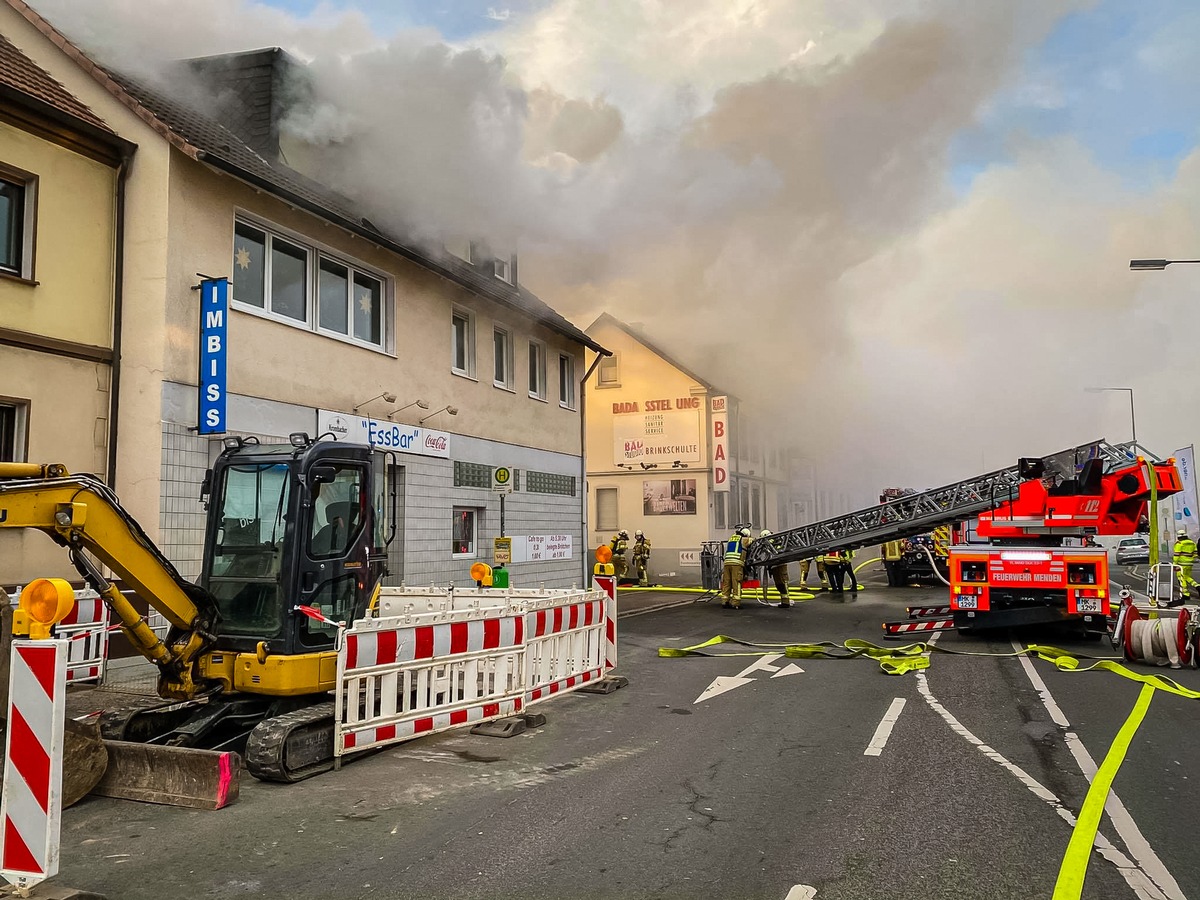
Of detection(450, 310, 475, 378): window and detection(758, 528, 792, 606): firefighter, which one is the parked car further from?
detection(450, 310, 475, 378): window

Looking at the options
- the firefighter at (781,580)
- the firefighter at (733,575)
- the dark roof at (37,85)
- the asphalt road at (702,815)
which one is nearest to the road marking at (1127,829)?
the asphalt road at (702,815)

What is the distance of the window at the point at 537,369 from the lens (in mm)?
18547

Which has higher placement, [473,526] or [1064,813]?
[473,526]

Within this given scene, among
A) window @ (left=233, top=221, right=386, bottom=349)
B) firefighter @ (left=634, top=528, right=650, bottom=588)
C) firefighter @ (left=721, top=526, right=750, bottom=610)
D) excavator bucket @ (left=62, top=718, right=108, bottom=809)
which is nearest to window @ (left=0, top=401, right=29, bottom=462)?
window @ (left=233, top=221, right=386, bottom=349)

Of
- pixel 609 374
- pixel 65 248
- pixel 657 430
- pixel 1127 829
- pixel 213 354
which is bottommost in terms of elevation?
pixel 1127 829

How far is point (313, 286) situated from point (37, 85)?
379cm

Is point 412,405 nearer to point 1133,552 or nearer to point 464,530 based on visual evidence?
point 464,530

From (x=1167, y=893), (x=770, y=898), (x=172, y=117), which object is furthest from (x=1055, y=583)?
(x=172, y=117)

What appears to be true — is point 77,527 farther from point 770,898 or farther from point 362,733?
point 770,898

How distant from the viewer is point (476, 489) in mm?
15859

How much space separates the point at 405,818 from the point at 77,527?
238 cm

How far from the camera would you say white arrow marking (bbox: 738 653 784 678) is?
10.3 m

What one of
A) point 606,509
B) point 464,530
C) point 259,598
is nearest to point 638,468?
point 606,509

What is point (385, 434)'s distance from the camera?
44.1 feet
